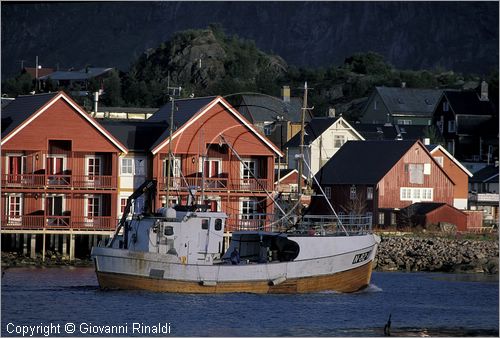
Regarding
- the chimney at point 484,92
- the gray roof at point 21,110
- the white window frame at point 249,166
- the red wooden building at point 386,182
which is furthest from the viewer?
the chimney at point 484,92

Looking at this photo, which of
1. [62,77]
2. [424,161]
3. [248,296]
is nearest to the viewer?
[248,296]

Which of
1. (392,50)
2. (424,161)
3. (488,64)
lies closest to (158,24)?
(392,50)

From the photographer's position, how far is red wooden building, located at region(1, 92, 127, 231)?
213 feet

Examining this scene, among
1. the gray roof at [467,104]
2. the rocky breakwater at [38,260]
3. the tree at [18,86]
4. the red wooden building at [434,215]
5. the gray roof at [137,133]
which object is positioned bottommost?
the rocky breakwater at [38,260]

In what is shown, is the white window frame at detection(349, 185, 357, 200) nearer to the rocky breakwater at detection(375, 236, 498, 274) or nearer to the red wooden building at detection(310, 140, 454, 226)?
the red wooden building at detection(310, 140, 454, 226)

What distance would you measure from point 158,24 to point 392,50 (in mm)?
33241

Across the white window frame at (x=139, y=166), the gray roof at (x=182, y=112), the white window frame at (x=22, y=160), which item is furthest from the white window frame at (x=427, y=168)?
the white window frame at (x=22, y=160)

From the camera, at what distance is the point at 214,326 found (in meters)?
41.6

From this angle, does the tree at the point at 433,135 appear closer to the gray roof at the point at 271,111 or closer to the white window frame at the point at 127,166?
the gray roof at the point at 271,111

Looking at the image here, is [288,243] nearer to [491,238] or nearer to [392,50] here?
[491,238]

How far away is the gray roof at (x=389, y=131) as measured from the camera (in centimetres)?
10256

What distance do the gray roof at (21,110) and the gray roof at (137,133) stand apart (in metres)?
3.86

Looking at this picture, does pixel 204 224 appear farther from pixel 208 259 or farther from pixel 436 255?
pixel 436 255

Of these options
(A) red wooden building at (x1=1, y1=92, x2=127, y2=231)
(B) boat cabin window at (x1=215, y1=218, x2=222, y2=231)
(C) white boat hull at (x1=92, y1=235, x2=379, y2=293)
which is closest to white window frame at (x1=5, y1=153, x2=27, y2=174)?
(A) red wooden building at (x1=1, y1=92, x2=127, y2=231)
